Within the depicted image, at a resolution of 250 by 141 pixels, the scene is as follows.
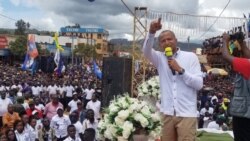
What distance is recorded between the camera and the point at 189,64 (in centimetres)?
455

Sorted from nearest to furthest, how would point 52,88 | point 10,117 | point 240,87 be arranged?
point 240,87, point 10,117, point 52,88

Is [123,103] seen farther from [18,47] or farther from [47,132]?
[18,47]

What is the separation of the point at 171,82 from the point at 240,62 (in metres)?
0.68

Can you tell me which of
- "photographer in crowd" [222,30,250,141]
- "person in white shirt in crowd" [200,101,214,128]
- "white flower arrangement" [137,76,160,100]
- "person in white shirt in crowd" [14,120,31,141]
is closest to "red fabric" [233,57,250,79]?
"photographer in crowd" [222,30,250,141]

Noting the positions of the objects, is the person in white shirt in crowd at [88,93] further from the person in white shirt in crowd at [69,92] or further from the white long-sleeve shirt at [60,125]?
the white long-sleeve shirt at [60,125]

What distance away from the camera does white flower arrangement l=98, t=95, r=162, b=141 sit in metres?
4.24

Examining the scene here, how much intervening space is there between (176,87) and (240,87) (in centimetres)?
73

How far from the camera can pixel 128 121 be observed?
13.9ft

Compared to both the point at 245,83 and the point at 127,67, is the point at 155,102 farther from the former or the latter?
the point at 127,67

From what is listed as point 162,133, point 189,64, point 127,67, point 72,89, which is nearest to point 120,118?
point 162,133

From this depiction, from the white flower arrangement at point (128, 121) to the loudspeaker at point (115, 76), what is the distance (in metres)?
8.25

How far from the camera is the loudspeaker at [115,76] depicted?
12719mm

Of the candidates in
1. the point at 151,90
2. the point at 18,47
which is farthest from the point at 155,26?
the point at 18,47

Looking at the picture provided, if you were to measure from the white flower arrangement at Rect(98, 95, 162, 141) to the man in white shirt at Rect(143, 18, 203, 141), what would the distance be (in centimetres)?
24
